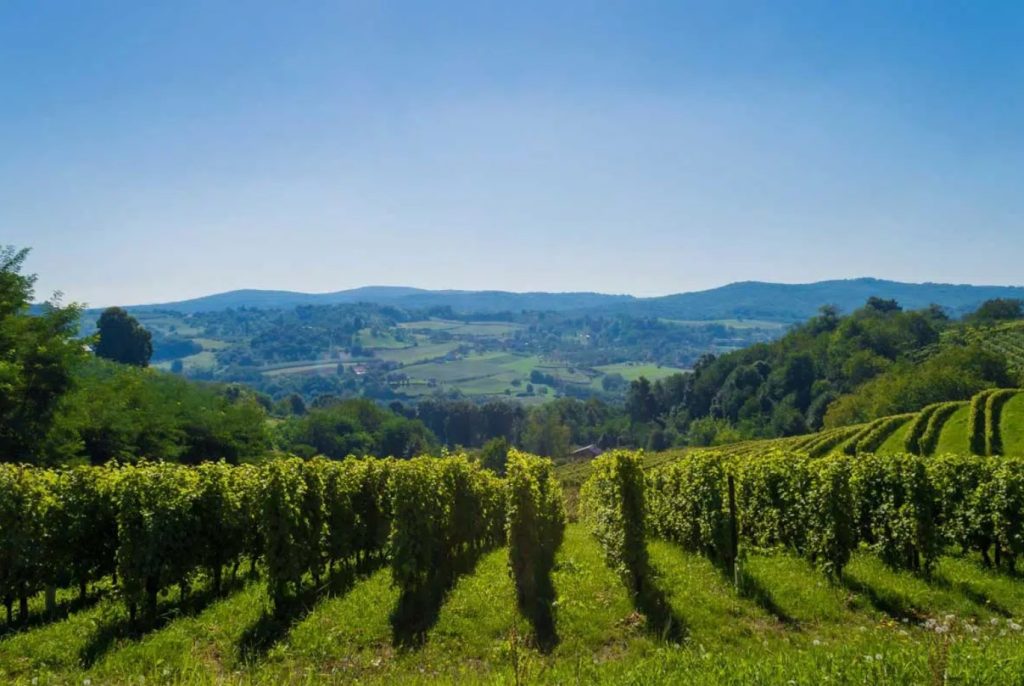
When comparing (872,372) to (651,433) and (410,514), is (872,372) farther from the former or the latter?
(410,514)

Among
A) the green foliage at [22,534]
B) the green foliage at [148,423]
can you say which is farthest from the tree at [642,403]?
the green foliage at [22,534]

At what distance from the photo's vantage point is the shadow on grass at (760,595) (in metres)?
13.7

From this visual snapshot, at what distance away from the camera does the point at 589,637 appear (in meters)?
12.7

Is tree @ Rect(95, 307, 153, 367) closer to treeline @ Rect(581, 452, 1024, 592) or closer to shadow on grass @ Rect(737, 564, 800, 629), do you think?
treeline @ Rect(581, 452, 1024, 592)

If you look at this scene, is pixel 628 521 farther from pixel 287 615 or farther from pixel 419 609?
pixel 287 615

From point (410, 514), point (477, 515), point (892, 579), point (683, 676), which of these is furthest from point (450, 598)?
point (892, 579)

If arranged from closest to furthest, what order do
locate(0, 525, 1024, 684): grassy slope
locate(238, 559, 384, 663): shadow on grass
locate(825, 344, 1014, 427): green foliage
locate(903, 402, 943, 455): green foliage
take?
1. locate(0, 525, 1024, 684): grassy slope
2. locate(238, 559, 384, 663): shadow on grass
3. locate(903, 402, 943, 455): green foliage
4. locate(825, 344, 1014, 427): green foliage

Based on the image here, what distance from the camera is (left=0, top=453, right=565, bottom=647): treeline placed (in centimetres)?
1389

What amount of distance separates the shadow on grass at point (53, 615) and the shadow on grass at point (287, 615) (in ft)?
16.1

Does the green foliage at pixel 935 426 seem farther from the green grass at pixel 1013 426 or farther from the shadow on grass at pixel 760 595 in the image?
the shadow on grass at pixel 760 595

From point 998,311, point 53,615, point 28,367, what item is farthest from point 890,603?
point 998,311

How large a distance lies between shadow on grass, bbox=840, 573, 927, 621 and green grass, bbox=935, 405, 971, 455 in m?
42.8

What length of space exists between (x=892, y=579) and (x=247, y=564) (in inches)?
761

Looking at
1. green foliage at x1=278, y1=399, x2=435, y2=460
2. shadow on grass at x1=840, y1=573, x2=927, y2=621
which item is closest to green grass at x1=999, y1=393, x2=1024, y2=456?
shadow on grass at x1=840, y1=573, x2=927, y2=621
